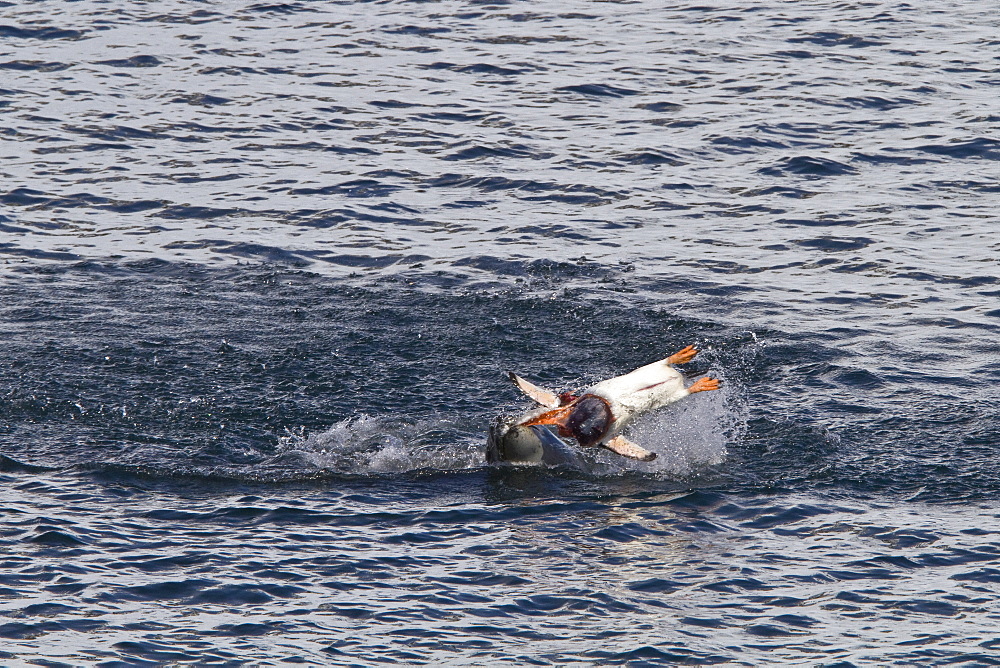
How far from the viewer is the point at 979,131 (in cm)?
2445

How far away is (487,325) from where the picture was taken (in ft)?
57.7

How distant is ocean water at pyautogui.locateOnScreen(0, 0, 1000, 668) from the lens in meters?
10.5

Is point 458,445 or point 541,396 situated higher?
point 541,396

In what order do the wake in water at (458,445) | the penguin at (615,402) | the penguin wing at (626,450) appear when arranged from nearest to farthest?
the penguin at (615,402) < the penguin wing at (626,450) < the wake in water at (458,445)

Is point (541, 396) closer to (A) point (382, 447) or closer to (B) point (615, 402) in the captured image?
(B) point (615, 402)

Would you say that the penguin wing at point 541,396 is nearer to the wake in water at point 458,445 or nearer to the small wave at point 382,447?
the wake in water at point 458,445

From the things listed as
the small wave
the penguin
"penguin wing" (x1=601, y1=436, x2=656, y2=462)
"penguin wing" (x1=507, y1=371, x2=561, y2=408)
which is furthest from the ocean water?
"penguin wing" (x1=507, y1=371, x2=561, y2=408)

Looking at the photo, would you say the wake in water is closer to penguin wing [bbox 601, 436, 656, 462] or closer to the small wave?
the small wave

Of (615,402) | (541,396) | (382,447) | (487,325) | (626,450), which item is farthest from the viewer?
(487,325)

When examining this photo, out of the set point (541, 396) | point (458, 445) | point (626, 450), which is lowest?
point (458, 445)

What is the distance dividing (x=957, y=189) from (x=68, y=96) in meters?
17.8

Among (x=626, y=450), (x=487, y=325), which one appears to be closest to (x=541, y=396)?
(x=626, y=450)

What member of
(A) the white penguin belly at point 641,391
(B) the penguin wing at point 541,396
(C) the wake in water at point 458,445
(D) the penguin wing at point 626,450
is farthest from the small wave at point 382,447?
(A) the white penguin belly at point 641,391

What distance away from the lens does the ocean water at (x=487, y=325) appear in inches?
414
